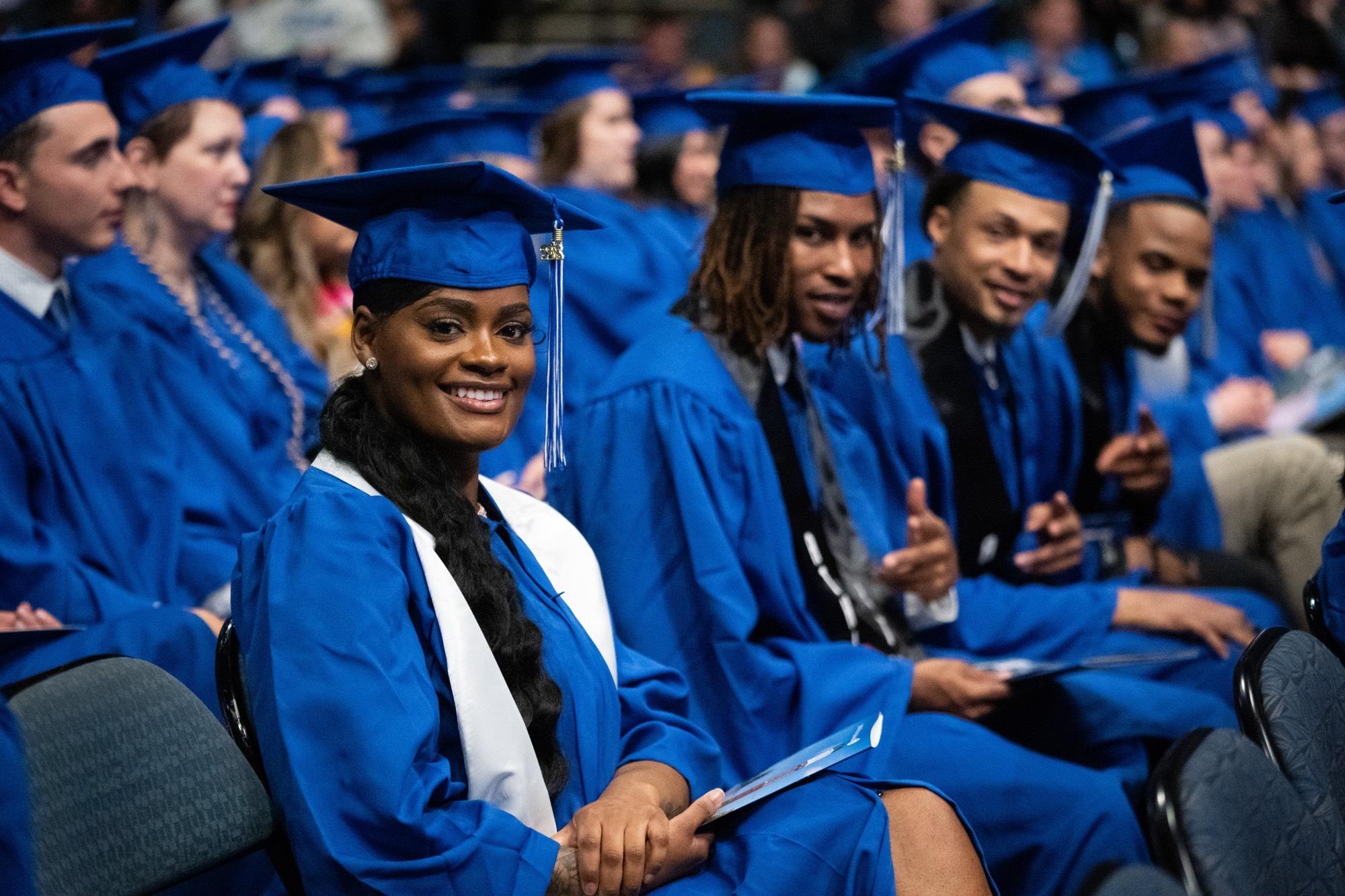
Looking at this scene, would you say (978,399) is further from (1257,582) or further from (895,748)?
(895,748)

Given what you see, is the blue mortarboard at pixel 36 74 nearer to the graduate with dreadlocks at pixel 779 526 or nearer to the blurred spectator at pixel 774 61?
the graduate with dreadlocks at pixel 779 526

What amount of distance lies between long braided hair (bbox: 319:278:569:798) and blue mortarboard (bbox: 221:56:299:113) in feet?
11.0

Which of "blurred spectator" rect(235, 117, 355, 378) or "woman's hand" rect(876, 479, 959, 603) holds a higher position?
"blurred spectator" rect(235, 117, 355, 378)

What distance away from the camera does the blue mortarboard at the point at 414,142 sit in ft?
15.4

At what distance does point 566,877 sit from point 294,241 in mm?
3072

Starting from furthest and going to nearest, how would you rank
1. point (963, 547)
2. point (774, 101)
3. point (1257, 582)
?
point (1257, 582), point (963, 547), point (774, 101)

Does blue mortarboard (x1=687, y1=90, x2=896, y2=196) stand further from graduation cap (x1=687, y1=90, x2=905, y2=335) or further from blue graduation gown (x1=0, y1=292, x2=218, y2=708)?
blue graduation gown (x1=0, y1=292, x2=218, y2=708)

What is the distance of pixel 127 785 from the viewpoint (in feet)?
6.09

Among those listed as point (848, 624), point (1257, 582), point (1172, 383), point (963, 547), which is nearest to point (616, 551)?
point (848, 624)

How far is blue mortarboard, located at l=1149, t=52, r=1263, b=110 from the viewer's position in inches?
236

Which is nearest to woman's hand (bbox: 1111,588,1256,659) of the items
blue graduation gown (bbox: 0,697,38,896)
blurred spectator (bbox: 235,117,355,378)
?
blurred spectator (bbox: 235,117,355,378)

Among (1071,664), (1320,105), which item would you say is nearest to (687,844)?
(1071,664)

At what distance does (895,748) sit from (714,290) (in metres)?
0.94

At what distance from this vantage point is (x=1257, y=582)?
3.85 meters
